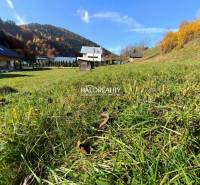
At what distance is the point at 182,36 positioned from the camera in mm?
83062

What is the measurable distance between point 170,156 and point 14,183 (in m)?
1.13

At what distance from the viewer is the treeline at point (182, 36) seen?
3172 inches

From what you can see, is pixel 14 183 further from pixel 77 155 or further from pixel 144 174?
pixel 144 174

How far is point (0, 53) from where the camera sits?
56906 millimetres

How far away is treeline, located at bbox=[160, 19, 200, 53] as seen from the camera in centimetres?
8056

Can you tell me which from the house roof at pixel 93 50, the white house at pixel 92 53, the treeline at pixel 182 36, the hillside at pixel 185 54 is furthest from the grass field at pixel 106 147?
the house roof at pixel 93 50

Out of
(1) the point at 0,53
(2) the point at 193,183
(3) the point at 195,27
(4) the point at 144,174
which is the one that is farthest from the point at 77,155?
(3) the point at 195,27

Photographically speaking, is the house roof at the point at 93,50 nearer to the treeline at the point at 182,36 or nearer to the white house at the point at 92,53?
the white house at the point at 92,53

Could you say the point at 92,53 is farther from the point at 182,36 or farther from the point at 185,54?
the point at 185,54

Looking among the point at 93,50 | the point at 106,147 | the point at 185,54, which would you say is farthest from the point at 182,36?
the point at 106,147

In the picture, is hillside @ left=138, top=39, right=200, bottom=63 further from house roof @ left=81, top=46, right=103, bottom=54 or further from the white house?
house roof @ left=81, top=46, right=103, bottom=54

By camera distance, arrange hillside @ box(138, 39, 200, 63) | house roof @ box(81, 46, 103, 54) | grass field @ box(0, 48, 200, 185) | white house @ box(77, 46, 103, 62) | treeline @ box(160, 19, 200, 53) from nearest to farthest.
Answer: grass field @ box(0, 48, 200, 185)
hillside @ box(138, 39, 200, 63)
treeline @ box(160, 19, 200, 53)
white house @ box(77, 46, 103, 62)
house roof @ box(81, 46, 103, 54)

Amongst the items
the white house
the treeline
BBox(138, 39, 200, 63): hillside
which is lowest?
the white house

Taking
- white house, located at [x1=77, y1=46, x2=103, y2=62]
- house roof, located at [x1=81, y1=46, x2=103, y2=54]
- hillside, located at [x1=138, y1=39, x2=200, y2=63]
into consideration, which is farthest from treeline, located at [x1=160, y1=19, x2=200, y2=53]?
house roof, located at [x1=81, y1=46, x2=103, y2=54]
